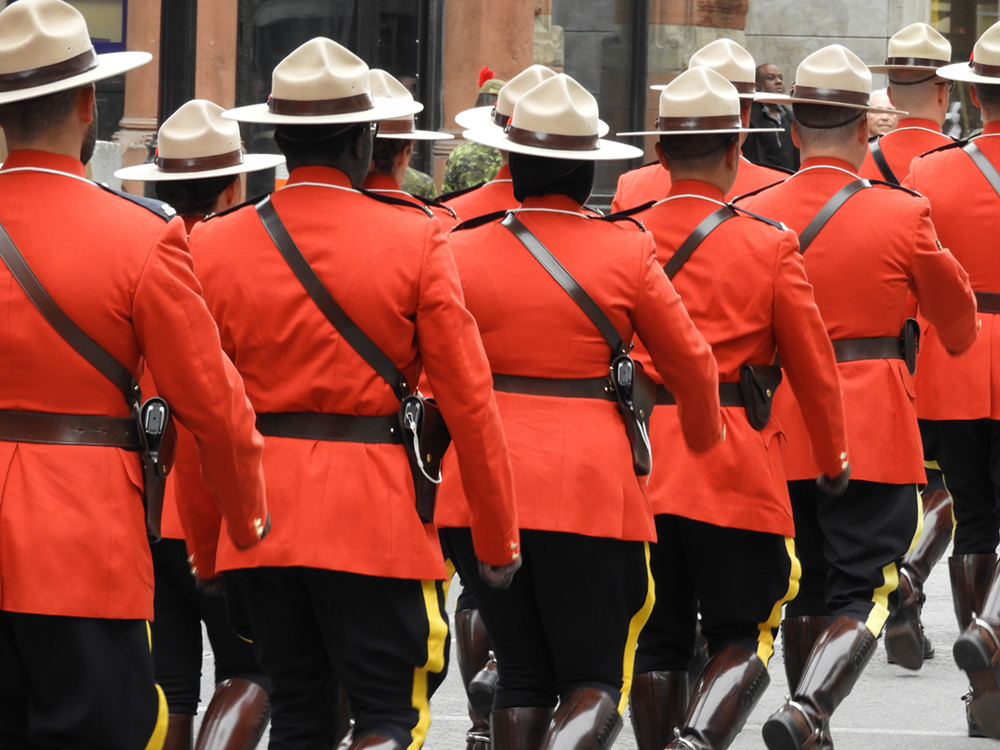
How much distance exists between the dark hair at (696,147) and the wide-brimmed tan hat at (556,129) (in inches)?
22.4

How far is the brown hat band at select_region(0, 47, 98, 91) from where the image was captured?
3.79 m

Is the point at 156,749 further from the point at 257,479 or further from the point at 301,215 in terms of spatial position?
the point at 301,215

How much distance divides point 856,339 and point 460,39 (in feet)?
32.2

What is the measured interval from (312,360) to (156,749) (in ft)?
3.04

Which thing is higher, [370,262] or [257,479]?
[370,262]

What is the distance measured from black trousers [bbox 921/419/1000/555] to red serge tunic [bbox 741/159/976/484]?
843mm

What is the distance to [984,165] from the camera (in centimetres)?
654

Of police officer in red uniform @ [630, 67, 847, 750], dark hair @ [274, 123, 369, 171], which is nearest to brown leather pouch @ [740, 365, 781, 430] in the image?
police officer in red uniform @ [630, 67, 847, 750]

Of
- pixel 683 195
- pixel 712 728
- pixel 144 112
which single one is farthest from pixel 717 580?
pixel 144 112

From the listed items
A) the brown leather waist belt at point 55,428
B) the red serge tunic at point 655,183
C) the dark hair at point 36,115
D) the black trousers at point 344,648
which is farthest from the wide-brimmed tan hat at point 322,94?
the red serge tunic at point 655,183

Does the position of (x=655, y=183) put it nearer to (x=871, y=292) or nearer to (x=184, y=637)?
(x=871, y=292)

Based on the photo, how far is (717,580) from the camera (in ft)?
17.0

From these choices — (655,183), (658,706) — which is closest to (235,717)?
(658,706)

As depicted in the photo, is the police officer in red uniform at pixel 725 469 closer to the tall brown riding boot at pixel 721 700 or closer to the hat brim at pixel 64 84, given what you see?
the tall brown riding boot at pixel 721 700
